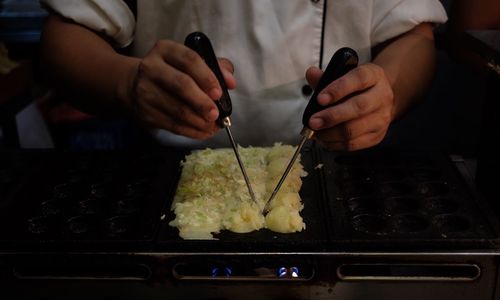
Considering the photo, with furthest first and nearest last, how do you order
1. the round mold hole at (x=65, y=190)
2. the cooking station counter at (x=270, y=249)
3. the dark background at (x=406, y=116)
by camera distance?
1. the dark background at (x=406, y=116)
2. the round mold hole at (x=65, y=190)
3. the cooking station counter at (x=270, y=249)

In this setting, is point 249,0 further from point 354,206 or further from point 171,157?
point 354,206

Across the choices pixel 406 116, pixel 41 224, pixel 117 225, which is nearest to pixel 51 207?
pixel 41 224

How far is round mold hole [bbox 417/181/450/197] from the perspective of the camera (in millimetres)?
1184

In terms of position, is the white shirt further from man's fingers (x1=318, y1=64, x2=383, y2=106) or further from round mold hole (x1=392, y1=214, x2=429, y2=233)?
round mold hole (x1=392, y1=214, x2=429, y2=233)

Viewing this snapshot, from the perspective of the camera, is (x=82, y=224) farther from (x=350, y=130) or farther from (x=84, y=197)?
(x=350, y=130)

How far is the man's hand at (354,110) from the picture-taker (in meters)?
1.11

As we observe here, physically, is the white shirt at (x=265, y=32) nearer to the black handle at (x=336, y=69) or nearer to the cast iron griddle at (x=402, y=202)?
the cast iron griddle at (x=402, y=202)

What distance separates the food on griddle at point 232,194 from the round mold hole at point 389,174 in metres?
0.18

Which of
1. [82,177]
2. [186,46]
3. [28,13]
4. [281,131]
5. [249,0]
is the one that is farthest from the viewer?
[28,13]

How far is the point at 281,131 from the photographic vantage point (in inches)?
62.7

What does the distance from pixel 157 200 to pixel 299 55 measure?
24.3 inches

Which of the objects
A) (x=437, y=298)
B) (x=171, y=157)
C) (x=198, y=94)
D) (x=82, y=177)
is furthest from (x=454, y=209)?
(x=82, y=177)

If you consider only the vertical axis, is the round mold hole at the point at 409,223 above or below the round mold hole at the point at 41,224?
above

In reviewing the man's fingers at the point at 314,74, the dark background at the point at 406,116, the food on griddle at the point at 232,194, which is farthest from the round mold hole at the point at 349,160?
the dark background at the point at 406,116
